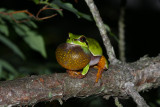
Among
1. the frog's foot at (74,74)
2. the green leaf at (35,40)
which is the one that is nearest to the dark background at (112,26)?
the green leaf at (35,40)

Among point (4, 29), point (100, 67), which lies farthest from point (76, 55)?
point (4, 29)

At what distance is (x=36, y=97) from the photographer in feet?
5.23

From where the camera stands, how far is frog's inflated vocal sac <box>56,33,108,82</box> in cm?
185

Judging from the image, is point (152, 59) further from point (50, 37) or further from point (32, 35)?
point (50, 37)

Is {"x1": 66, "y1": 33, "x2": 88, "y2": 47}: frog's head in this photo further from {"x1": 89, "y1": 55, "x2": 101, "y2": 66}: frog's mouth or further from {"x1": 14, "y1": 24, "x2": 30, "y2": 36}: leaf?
{"x1": 14, "y1": 24, "x2": 30, "y2": 36}: leaf

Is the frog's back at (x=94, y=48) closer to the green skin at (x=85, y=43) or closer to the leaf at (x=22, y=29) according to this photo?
the green skin at (x=85, y=43)

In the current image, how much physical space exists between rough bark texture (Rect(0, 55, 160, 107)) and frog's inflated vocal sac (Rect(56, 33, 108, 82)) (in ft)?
0.19

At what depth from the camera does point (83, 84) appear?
1800 mm

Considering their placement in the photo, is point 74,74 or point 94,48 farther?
point 94,48

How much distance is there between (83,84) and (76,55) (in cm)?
24

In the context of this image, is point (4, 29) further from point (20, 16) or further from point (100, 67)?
point (100, 67)

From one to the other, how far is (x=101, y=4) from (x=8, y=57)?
2.43 m

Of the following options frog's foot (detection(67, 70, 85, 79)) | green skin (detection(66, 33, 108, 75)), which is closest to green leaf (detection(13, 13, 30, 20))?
green skin (detection(66, 33, 108, 75))

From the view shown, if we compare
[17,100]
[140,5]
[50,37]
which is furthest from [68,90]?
[140,5]
